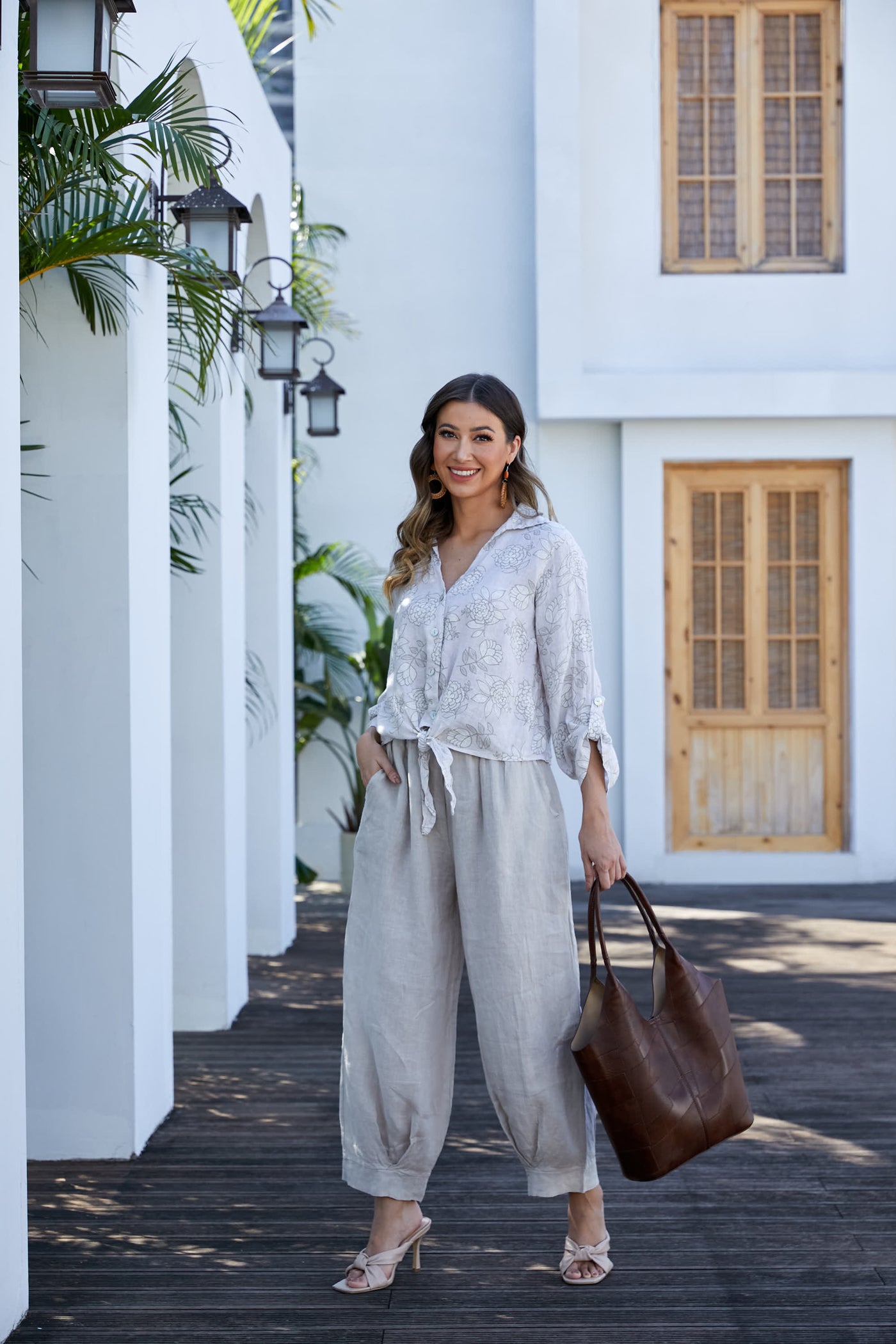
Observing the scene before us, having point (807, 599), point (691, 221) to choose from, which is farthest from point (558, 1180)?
point (691, 221)

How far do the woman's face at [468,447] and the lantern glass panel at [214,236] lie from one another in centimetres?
145

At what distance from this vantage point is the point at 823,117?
782cm

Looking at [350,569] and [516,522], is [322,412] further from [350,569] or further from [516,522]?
[516,522]

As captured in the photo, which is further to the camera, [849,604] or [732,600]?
[732,600]

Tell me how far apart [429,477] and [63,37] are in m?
1.03

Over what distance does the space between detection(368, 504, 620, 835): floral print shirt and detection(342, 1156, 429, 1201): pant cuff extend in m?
0.63

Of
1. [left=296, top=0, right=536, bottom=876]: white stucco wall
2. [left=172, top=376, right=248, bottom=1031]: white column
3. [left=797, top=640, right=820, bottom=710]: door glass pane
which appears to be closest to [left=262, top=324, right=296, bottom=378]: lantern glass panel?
[left=172, top=376, right=248, bottom=1031]: white column

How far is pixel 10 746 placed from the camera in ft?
8.01

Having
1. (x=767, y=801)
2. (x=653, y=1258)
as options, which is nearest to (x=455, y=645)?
(x=653, y=1258)

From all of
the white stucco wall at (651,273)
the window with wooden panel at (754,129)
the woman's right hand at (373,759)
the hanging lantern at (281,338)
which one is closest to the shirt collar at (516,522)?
the woman's right hand at (373,759)

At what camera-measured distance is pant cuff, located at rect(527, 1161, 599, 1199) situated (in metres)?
2.59

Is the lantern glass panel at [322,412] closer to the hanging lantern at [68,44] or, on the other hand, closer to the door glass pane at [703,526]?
the door glass pane at [703,526]

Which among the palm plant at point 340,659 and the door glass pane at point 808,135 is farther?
the door glass pane at point 808,135

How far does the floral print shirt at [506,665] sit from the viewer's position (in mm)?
2570
